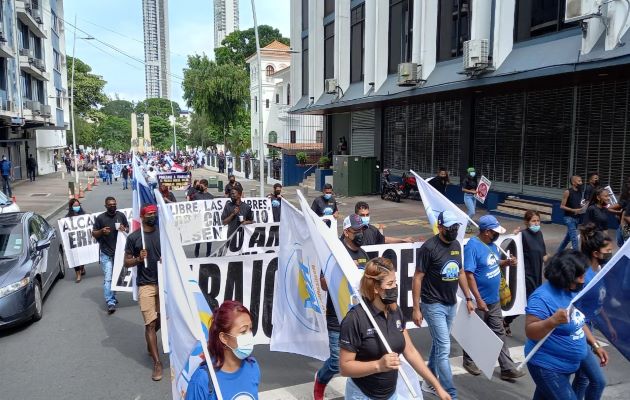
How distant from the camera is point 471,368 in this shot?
5.49 metres

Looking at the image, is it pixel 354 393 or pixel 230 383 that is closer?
pixel 230 383

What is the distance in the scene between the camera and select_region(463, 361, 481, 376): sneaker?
5434 millimetres

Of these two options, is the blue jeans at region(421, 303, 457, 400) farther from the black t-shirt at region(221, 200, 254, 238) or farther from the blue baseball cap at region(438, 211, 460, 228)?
the black t-shirt at region(221, 200, 254, 238)

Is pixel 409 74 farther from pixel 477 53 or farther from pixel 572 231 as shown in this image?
pixel 572 231

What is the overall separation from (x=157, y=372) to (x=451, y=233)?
3377mm

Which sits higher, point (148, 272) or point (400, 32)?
point (400, 32)

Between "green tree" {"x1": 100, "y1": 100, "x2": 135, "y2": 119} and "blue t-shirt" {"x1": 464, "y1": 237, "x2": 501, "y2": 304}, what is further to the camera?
"green tree" {"x1": 100, "y1": 100, "x2": 135, "y2": 119}

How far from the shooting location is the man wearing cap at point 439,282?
15.4 feet

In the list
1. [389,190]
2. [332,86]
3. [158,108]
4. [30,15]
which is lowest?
[389,190]

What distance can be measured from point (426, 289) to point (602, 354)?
1485mm

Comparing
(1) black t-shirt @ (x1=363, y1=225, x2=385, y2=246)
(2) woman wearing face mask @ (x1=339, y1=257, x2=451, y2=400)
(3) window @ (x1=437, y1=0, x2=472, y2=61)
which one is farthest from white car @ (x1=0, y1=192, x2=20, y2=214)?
(3) window @ (x1=437, y1=0, x2=472, y2=61)

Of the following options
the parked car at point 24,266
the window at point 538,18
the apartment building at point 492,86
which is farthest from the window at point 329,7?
the parked car at point 24,266

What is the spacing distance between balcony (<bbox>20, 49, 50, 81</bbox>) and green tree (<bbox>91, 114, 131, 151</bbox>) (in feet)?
188

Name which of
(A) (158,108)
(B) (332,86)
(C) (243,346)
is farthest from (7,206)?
(A) (158,108)
